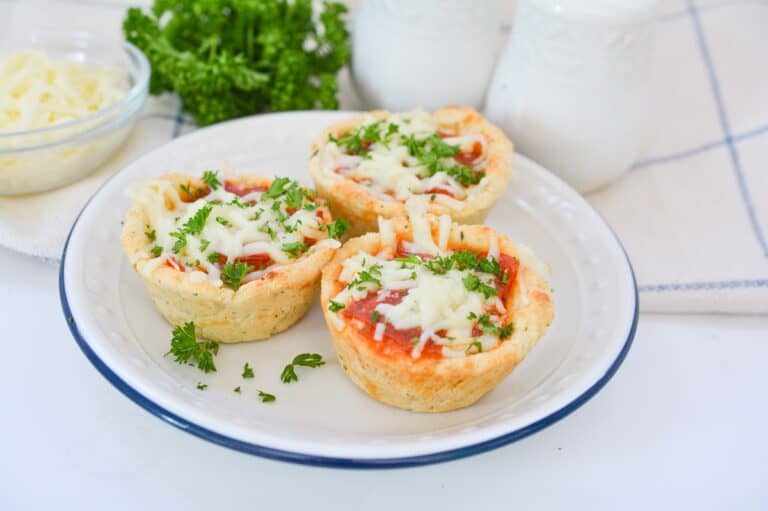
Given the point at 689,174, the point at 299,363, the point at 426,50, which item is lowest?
the point at 299,363

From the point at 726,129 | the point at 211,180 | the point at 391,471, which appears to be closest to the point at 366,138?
the point at 211,180

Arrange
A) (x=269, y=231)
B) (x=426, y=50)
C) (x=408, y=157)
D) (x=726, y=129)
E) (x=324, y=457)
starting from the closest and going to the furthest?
(x=324, y=457)
(x=269, y=231)
(x=408, y=157)
(x=426, y=50)
(x=726, y=129)

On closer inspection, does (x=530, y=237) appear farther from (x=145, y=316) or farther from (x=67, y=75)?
(x=67, y=75)

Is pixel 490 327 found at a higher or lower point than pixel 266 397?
higher

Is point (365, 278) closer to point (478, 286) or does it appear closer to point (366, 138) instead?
point (478, 286)

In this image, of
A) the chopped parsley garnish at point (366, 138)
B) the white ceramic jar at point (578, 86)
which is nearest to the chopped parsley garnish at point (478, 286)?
the chopped parsley garnish at point (366, 138)

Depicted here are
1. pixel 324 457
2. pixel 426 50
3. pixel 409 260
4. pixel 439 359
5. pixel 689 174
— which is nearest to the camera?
pixel 324 457

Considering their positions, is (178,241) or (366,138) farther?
(366,138)
